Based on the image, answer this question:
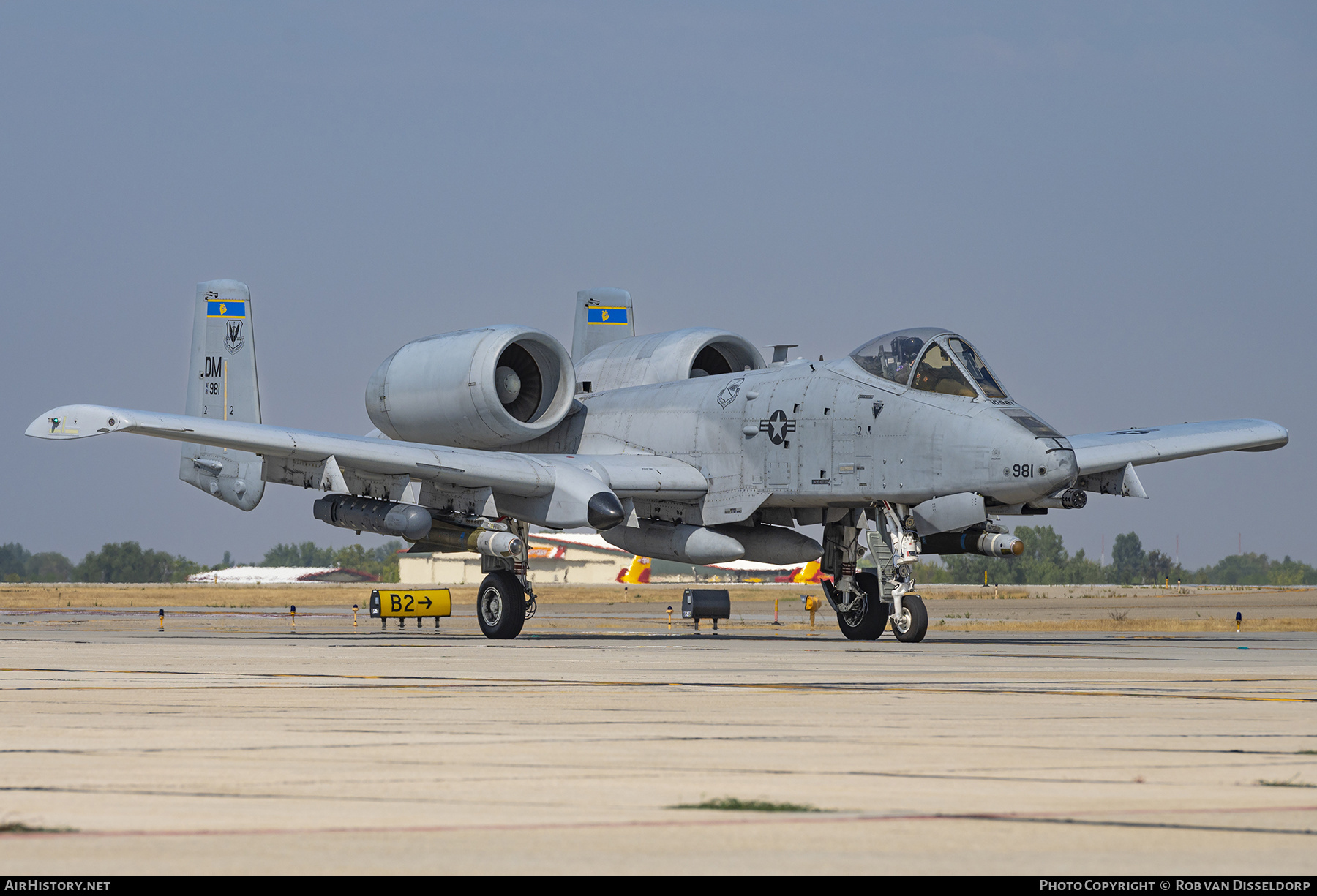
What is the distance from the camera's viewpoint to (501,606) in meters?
25.9

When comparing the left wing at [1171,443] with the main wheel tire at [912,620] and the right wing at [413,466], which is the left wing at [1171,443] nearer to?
the main wheel tire at [912,620]

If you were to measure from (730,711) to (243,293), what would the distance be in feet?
74.5

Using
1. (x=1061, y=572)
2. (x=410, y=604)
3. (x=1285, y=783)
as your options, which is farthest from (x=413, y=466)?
(x=1061, y=572)

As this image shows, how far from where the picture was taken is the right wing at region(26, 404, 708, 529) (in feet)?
73.9

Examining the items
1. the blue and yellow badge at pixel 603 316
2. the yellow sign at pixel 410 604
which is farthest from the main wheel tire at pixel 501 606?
the blue and yellow badge at pixel 603 316

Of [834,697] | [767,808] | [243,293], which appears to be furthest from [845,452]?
[767,808]

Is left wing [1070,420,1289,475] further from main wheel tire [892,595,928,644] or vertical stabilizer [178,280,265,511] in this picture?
vertical stabilizer [178,280,265,511]

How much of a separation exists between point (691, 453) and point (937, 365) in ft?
15.9

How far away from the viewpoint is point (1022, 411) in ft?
72.3

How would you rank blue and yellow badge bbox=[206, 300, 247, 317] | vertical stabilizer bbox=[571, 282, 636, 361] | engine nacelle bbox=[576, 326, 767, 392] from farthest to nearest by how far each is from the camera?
vertical stabilizer bbox=[571, 282, 636, 361]
blue and yellow badge bbox=[206, 300, 247, 317]
engine nacelle bbox=[576, 326, 767, 392]

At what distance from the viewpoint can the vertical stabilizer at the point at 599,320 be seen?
3309cm

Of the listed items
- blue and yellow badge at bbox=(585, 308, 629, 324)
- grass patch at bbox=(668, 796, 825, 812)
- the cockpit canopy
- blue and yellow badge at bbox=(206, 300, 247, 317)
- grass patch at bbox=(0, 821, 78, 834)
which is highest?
blue and yellow badge at bbox=(585, 308, 629, 324)

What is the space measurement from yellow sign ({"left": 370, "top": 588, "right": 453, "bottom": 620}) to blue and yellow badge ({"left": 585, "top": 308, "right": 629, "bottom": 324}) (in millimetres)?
6515

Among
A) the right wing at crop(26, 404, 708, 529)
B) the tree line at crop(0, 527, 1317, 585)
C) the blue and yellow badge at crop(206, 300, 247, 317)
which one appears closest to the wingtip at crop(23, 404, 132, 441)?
the right wing at crop(26, 404, 708, 529)
